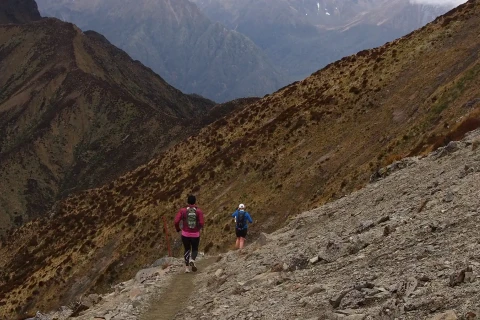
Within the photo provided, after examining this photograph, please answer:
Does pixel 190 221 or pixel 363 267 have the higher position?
pixel 190 221

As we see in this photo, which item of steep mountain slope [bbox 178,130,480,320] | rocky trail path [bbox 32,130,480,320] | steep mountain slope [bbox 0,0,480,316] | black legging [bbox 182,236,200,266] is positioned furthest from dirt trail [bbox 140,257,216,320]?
steep mountain slope [bbox 0,0,480,316]

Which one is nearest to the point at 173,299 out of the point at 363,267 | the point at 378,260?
the point at 363,267

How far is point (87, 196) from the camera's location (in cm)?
8519

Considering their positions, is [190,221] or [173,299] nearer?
[173,299]

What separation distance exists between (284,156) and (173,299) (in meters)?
31.8

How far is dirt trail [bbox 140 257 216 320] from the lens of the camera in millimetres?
15433

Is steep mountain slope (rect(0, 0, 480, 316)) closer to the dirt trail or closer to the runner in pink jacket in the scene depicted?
the runner in pink jacket

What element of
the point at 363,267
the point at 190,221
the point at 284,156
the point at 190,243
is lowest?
the point at 363,267

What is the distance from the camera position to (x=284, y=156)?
156 feet

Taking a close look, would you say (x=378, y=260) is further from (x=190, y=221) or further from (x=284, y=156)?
(x=284, y=156)

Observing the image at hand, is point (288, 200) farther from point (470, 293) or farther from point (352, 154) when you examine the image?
point (470, 293)

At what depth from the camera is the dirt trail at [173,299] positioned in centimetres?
1543

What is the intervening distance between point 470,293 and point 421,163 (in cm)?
1444

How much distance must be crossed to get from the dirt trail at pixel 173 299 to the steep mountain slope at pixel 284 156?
428 inches
